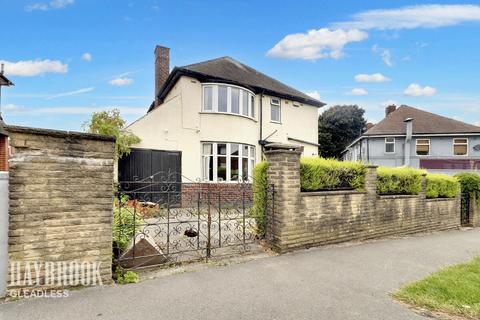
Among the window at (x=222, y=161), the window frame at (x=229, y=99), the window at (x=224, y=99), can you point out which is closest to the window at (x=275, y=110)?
the window frame at (x=229, y=99)

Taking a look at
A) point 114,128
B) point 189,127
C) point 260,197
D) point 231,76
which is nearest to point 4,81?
point 114,128

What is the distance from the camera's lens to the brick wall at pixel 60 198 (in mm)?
3225

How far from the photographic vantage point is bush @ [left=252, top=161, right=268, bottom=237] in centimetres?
580

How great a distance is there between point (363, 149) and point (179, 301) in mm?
29136

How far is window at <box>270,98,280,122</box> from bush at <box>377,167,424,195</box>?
353 inches

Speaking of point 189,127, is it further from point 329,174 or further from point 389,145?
point 389,145

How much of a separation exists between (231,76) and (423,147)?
21708 mm

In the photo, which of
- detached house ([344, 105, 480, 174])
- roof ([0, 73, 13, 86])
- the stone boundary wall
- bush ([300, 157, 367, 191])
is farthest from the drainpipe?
roof ([0, 73, 13, 86])

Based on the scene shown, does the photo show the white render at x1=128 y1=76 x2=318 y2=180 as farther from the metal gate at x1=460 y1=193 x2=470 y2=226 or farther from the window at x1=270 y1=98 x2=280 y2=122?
the metal gate at x1=460 y1=193 x2=470 y2=226

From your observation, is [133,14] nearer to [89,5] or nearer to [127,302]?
[89,5]

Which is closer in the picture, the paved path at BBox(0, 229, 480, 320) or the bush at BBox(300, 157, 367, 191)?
the paved path at BBox(0, 229, 480, 320)

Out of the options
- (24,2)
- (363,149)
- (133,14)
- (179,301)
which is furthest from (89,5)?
(363,149)

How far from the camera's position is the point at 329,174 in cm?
612

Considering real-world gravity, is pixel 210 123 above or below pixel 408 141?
below
